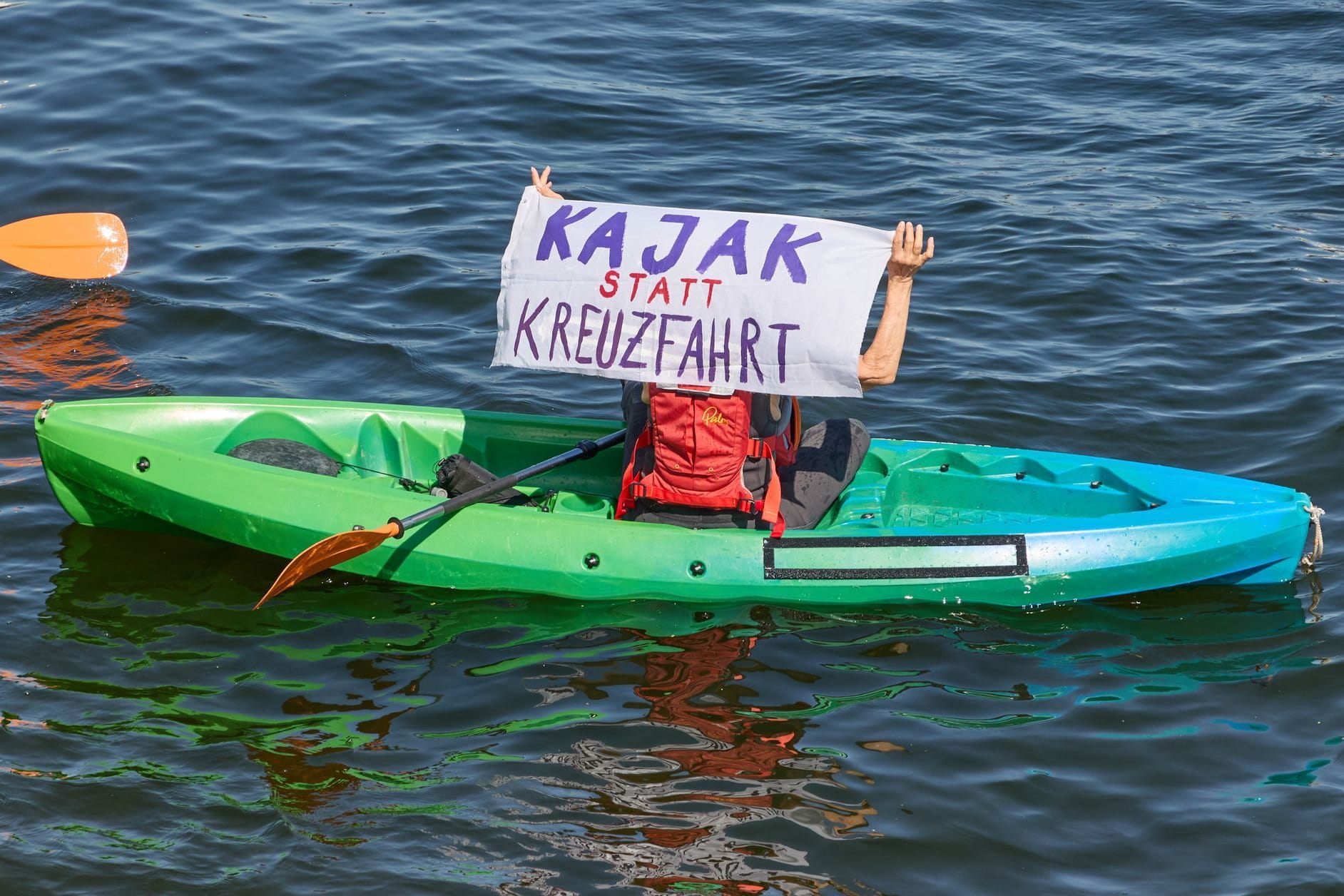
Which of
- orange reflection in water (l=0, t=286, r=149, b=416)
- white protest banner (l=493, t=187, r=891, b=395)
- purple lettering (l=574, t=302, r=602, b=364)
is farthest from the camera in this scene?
orange reflection in water (l=0, t=286, r=149, b=416)

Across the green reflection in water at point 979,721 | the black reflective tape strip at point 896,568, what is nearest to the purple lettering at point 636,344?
the black reflective tape strip at point 896,568

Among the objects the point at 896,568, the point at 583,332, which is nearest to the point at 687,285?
the point at 583,332

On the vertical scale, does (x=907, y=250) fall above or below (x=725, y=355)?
above

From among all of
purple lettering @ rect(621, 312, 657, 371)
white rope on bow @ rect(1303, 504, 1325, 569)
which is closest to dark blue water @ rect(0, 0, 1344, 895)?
white rope on bow @ rect(1303, 504, 1325, 569)

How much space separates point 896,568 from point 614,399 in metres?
2.73

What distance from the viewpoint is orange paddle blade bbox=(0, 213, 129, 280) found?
875 cm

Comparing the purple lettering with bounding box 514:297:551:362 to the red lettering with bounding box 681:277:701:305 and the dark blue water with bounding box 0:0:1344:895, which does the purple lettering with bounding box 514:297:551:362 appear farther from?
the dark blue water with bounding box 0:0:1344:895

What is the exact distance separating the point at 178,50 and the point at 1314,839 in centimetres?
1185

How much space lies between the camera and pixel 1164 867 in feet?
14.6

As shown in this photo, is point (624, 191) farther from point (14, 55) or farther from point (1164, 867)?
point (1164, 867)

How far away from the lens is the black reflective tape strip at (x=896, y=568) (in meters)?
5.71

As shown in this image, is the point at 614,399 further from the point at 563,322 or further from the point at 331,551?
the point at 331,551

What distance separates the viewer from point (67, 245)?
879 centimetres

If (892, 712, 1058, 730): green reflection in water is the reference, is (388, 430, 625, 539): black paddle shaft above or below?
above
